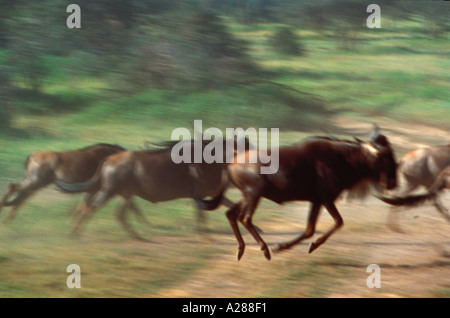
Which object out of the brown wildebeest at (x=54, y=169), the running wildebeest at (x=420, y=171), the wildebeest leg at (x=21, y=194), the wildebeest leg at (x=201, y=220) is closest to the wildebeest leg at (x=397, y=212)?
the running wildebeest at (x=420, y=171)

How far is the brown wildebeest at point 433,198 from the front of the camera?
683 centimetres

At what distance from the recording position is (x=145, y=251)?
268 inches

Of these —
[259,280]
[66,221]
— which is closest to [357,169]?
[259,280]

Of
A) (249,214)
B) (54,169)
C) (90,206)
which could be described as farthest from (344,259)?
(54,169)

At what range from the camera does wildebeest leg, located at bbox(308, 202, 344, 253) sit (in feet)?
21.1

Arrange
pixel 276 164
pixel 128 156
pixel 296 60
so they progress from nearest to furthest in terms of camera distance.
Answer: pixel 276 164 < pixel 128 156 < pixel 296 60

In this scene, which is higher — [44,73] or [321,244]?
A: [44,73]

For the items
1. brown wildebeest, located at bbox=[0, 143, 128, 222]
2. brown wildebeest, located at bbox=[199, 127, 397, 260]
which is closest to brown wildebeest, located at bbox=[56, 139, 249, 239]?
brown wildebeest, located at bbox=[0, 143, 128, 222]

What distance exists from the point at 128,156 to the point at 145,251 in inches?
34.2

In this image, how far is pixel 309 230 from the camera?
6.56m

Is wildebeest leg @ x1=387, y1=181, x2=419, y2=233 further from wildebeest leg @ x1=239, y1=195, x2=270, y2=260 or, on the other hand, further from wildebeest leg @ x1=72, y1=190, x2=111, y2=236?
wildebeest leg @ x1=72, y1=190, x2=111, y2=236

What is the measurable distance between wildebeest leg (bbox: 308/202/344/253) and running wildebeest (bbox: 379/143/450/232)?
1.98 ft

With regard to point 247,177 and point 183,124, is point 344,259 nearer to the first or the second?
point 247,177

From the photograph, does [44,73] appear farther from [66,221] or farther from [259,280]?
[259,280]
